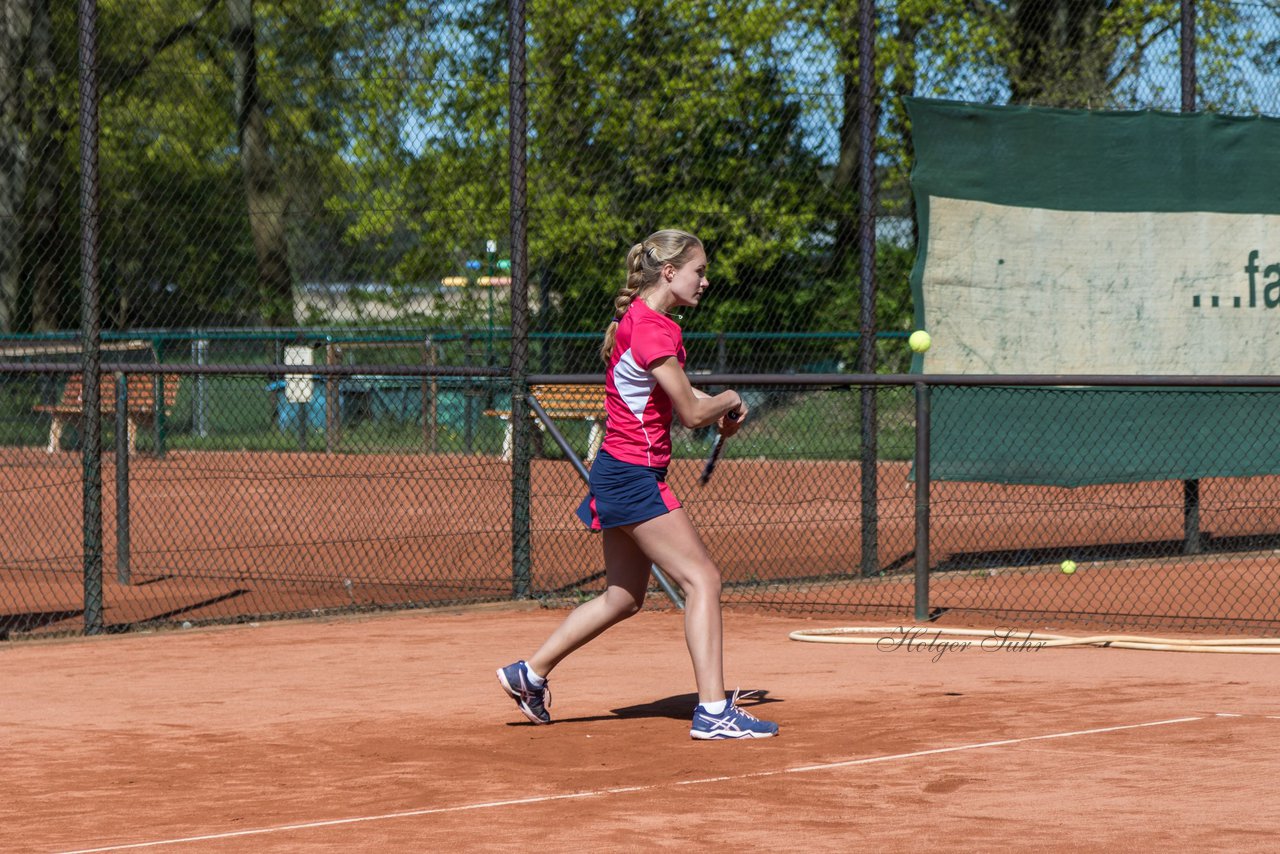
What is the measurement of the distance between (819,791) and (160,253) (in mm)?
7549

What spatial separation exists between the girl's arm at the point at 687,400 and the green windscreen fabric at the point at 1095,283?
499 centimetres

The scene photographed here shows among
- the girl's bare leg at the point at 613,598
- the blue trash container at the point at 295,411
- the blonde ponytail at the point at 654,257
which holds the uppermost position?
the blonde ponytail at the point at 654,257

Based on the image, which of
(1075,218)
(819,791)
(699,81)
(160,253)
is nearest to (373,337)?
(160,253)

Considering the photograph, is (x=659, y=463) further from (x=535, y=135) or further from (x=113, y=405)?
(x=113, y=405)

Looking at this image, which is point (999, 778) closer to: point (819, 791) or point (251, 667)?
point (819, 791)

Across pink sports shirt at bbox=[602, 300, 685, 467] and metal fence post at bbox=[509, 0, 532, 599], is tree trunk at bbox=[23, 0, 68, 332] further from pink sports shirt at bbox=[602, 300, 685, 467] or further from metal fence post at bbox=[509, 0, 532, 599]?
pink sports shirt at bbox=[602, 300, 685, 467]

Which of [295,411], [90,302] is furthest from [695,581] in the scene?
[295,411]

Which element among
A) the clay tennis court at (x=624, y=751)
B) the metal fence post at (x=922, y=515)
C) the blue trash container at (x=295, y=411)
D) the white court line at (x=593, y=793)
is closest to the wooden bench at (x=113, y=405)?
the blue trash container at (x=295, y=411)

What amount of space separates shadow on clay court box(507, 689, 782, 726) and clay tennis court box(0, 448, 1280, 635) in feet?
9.26

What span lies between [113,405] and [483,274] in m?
6.65

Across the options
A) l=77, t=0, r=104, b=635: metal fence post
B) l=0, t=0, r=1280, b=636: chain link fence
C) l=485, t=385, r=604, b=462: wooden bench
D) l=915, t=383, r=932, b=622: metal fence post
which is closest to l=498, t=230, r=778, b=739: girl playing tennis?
l=915, t=383, r=932, b=622: metal fence post

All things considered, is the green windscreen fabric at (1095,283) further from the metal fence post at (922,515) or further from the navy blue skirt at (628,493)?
the navy blue skirt at (628,493)

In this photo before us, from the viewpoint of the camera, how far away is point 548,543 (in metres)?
12.4

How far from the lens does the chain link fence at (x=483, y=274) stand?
34.1 ft
